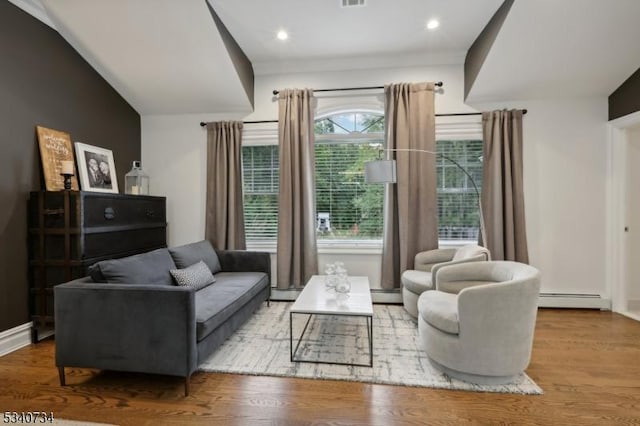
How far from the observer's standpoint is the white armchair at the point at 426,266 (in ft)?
10.0

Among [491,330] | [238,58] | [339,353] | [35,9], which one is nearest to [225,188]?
[238,58]

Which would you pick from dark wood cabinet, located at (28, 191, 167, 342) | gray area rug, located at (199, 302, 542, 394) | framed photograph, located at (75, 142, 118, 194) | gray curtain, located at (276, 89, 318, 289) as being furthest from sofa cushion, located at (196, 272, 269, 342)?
framed photograph, located at (75, 142, 118, 194)

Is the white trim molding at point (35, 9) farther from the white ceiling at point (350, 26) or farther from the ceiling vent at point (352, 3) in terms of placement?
the ceiling vent at point (352, 3)

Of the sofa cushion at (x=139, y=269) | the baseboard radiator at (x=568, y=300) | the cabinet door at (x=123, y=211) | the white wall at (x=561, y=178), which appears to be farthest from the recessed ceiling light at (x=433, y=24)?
the cabinet door at (x=123, y=211)

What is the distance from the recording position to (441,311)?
228cm

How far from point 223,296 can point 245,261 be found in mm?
1120

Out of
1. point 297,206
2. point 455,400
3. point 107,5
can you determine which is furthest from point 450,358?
point 107,5

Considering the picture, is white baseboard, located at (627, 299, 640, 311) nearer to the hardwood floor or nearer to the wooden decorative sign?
the hardwood floor

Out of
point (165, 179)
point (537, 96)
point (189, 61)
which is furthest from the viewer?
point (165, 179)

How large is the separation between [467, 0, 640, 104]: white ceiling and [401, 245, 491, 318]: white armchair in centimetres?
198

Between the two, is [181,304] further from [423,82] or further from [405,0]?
[423,82]

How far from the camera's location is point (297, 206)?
13.0 feet

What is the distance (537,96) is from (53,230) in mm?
5510

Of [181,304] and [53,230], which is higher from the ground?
[53,230]
